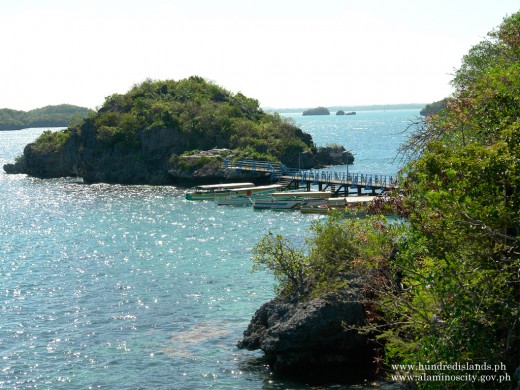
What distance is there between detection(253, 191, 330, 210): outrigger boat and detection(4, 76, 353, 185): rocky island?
20473mm

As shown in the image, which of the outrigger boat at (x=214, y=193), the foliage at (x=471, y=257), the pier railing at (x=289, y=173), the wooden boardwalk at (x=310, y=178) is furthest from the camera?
the pier railing at (x=289, y=173)

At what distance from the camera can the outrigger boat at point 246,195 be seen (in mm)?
83562

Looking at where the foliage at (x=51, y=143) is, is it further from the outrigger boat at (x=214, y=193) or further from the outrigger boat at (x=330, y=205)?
the outrigger boat at (x=330, y=205)

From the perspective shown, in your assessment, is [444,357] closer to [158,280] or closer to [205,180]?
[158,280]

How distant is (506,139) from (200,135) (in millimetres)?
101950

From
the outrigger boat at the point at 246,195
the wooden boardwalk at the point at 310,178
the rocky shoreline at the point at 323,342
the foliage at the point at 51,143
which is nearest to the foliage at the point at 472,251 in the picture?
the rocky shoreline at the point at 323,342

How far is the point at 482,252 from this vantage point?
19.7 meters

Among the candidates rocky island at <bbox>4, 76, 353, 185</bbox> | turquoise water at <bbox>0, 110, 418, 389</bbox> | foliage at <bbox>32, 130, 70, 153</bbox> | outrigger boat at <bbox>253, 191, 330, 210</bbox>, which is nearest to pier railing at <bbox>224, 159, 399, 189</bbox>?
rocky island at <bbox>4, 76, 353, 185</bbox>

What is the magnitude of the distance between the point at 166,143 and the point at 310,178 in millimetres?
34409

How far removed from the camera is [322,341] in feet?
96.6

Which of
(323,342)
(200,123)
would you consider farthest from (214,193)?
(323,342)

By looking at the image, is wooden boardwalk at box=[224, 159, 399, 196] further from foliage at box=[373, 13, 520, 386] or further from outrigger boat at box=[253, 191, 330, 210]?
foliage at box=[373, 13, 520, 386]

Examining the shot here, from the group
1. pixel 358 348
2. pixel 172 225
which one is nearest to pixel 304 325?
pixel 358 348

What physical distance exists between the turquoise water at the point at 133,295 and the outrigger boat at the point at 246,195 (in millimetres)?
2295
